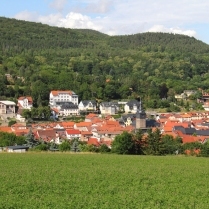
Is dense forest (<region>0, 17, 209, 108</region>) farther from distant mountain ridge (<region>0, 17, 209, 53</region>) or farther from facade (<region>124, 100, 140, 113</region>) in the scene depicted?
facade (<region>124, 100, 140, 113</region>)

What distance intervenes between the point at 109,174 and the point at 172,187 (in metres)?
3.29

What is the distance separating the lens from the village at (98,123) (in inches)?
1804

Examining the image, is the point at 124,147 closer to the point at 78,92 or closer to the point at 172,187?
the point at 172,187

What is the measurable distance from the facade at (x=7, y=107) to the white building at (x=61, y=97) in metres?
9.23

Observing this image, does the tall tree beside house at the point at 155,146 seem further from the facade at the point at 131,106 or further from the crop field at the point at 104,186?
the facade at the point at 131,106

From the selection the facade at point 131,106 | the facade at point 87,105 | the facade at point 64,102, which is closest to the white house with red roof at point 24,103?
the facade at point 64,102

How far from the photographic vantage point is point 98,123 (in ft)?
188

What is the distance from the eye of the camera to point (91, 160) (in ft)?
72.2

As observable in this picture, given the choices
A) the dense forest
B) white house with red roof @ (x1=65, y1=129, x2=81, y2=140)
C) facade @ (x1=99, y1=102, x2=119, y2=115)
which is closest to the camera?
white house with red roof @ (x1=65, y1=129, x2=81, y2=140)

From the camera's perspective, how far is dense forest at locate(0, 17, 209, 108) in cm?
8231

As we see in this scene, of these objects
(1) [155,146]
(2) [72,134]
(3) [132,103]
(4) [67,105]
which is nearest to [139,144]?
(1) [155,146]

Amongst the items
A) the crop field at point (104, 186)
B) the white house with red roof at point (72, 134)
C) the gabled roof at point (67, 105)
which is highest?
the gabled roof at point (67, 105)

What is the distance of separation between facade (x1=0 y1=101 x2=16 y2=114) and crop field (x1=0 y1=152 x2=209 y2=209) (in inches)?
1848

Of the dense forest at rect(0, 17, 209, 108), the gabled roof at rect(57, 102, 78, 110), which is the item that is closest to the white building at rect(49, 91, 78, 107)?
the gabled roof at rect(57, 102, 78, 110)
